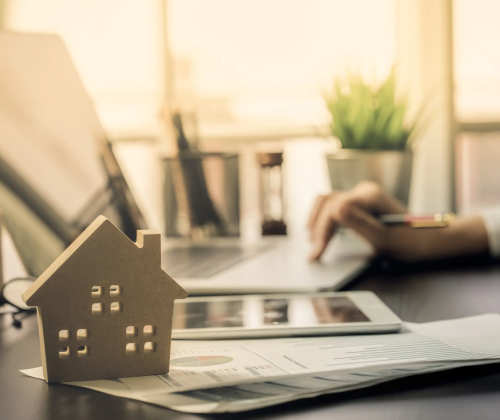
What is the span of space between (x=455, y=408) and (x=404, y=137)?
920 millimetres

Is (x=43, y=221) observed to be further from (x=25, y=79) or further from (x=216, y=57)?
(x=216, y=57)

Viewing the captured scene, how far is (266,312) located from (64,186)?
1.21ft

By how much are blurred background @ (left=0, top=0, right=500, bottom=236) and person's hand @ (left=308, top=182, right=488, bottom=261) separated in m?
0.54

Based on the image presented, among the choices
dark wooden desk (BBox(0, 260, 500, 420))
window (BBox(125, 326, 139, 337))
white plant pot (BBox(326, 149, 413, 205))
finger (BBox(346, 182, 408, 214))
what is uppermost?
white plant pot (BBox(326, 149, 413, 205))

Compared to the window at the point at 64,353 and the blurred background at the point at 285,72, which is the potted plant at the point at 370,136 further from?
the window at the point at 64,353

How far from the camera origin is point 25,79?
0.75 metres

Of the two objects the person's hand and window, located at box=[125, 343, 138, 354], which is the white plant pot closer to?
the person's hand

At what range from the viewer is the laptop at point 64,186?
67 centimetres

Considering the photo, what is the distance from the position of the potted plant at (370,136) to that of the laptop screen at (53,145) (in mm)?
443

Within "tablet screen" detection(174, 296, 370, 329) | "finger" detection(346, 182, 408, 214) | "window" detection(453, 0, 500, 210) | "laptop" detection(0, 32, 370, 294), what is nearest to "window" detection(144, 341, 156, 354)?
"tablet screen" detection(174, 296, 370, 329)

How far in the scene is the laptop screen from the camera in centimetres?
68

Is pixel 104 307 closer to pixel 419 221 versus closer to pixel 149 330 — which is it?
pixel 149 330

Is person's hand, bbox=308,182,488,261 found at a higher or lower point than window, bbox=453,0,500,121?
A: lower

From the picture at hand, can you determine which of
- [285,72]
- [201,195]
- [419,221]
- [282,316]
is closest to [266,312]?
[282,316]
